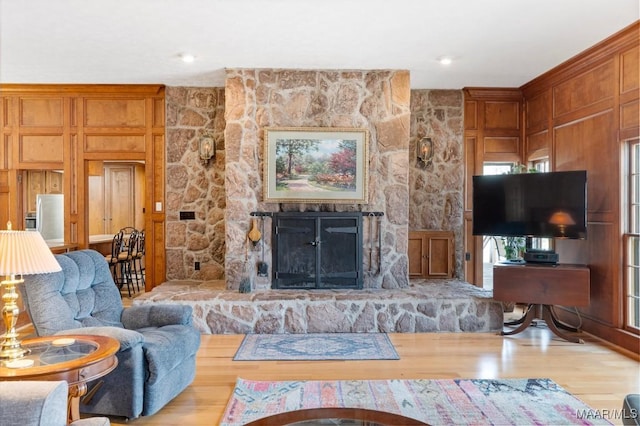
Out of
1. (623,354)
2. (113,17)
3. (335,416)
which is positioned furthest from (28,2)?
(623,354)

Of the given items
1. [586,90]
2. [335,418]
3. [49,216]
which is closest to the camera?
[335,418]

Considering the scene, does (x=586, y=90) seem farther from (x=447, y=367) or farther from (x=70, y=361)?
(x=70, y=361)

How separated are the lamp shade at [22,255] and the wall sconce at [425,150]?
4649 mm

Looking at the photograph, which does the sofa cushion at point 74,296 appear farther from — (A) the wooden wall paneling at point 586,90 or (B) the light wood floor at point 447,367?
(A) the wooden wall paneling at point 586,90

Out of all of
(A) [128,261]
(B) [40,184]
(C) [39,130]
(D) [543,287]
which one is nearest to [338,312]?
(D) [543,287]

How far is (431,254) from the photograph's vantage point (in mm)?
5773

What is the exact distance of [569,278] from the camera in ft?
13.8

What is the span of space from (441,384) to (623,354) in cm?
196

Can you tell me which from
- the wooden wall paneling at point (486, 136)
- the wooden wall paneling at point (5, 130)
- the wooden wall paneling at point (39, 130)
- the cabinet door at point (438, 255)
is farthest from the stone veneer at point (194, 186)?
the wooden wall paneling at point (486, 136)

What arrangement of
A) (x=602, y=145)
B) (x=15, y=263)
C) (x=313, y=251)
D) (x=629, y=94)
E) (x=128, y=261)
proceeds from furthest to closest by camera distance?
1. (x=128, y=261)
2. (x=313, y=251)
3. (x=602, y=145)
4. (x=629, y=94)
5. (x=15, y=263)

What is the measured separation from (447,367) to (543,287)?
1.49 metres

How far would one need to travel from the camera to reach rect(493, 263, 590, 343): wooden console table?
419 cm

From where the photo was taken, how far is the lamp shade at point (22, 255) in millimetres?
2016

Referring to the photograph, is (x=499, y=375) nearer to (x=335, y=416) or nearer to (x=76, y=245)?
(x=335, y=416)
